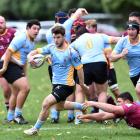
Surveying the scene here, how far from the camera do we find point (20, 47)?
14.6 m

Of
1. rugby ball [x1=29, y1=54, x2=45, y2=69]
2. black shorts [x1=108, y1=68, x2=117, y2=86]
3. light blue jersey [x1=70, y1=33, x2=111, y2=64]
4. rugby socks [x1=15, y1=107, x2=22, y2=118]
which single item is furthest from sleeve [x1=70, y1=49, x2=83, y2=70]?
black shorts [x1=108, y1=68, x2=117, y2=86]

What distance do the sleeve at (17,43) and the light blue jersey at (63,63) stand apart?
158 cm

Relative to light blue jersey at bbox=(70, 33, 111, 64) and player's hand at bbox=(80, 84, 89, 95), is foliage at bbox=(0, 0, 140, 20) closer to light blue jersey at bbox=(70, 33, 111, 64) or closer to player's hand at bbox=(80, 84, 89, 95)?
light blue jersey at bbox=(70, 33, 111, 64)

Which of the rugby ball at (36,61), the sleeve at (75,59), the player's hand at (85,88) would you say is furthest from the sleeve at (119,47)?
the rugby ball at (36,61)

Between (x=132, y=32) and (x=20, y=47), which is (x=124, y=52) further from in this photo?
(x=20, y=47)

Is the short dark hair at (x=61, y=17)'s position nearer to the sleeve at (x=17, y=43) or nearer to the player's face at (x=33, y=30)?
the player's face at (x=33, y=30)

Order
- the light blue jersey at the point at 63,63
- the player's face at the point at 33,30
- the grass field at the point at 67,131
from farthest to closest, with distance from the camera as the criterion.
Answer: the player's face at the point at 33,30 < the light blue jersey at the point at 63,63 < the grass field at the point at 67,131

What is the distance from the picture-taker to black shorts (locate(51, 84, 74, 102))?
12.8 metres

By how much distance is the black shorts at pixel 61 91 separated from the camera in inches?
504

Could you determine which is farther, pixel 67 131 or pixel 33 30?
pixel 33 30

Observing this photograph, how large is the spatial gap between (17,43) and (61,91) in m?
2.03

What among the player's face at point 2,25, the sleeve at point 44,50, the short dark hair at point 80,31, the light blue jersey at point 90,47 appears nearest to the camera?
the sleeve at point 44,50

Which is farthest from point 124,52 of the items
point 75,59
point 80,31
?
point 80,31

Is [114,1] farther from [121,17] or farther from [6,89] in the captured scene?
[6,89]
